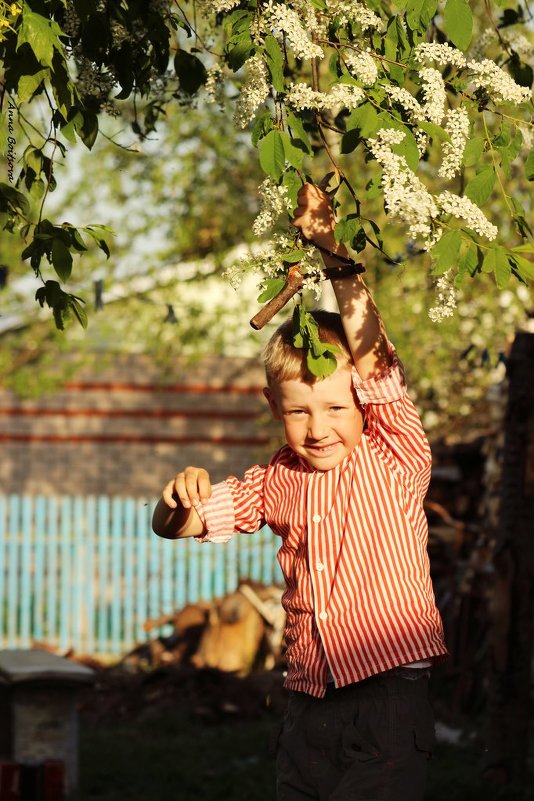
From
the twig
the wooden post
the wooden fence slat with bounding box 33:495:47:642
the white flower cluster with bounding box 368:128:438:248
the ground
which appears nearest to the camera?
the white flower cluster with bounding box 368:128:438:248

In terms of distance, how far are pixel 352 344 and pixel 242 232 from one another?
375 inches

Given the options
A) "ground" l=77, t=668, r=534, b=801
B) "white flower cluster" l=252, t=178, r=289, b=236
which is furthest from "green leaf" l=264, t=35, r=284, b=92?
"ground" l=77, t=668, r=534, b=801

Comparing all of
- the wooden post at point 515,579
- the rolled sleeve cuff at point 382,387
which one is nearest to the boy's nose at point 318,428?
the rolled sleeve cuff at point 382,387

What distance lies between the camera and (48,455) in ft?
58.9

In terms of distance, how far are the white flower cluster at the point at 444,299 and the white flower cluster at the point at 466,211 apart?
12 centimetres

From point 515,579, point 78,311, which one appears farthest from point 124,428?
point 78,311

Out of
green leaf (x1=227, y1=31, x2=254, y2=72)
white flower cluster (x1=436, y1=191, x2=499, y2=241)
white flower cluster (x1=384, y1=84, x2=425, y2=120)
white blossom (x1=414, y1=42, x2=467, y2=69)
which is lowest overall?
white flower cluster (x1=436, y1=191, x2=499, y2=241)

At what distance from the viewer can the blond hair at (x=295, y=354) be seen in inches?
129

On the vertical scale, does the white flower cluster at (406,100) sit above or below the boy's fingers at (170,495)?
above

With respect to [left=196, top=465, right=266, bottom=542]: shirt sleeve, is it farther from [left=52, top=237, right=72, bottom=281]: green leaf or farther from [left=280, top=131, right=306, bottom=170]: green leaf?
[left=280, top=131, right=306, bottom=170]: green leaf

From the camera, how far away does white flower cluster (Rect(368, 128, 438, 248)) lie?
109 inches

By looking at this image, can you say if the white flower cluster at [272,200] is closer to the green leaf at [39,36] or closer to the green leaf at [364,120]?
the green leaf at [364,120]

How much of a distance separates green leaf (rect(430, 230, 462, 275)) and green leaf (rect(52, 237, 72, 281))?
39.3 inches

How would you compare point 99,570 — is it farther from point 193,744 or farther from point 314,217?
point 314,217
